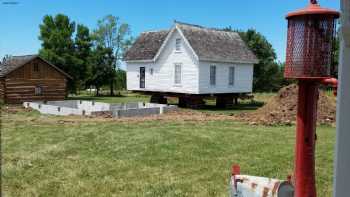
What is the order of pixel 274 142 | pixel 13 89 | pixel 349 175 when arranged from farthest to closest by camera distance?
pixel 13 89 → pixel 274 142 → pixel 349 175

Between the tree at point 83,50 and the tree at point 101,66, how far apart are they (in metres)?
0.75

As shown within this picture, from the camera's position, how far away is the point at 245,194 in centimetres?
341

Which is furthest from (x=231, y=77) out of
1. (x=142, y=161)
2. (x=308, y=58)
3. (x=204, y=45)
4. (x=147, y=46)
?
(x=308, y=58)

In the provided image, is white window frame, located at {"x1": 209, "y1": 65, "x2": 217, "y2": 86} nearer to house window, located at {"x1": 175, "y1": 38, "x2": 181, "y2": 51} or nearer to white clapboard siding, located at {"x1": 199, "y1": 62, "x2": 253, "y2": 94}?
white clapboard siding, located at {"x1": 199, "y1": 62, "x2": 253, "y2": 94}

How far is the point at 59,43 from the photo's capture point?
136 feet

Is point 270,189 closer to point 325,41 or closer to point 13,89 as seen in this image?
point 325,41

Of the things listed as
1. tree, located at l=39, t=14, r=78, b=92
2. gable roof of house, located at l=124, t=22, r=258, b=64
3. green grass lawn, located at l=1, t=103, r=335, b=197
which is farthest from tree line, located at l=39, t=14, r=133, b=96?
green grass lawn, located at l=1, t=103, r=335, b=197

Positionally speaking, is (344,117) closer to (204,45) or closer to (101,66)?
(204,45)

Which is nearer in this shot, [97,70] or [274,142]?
[274,142]

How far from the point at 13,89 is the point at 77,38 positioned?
60.6ft

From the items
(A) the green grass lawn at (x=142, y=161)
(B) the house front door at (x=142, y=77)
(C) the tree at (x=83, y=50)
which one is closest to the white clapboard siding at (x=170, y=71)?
(B) the house front door at (x=142, y=77)

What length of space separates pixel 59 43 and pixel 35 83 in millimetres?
14653

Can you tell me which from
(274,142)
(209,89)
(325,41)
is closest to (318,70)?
(325,41)

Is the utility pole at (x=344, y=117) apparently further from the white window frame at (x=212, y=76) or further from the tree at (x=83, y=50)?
the tree at (x=83, y=50)
